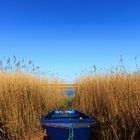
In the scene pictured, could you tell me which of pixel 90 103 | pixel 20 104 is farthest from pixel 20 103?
pixel 90 103

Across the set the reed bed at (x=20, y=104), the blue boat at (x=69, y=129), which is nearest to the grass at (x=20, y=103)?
the reed bed at (x=20, y=104)

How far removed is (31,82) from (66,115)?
5.32 feet

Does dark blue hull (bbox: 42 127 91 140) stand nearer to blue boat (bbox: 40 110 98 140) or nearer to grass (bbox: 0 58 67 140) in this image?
blue boat (bbox: 40 110 98 140)

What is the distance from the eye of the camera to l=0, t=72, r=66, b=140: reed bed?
23.1 feet

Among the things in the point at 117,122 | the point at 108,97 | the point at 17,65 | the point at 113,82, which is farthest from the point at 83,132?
the point at 17,65

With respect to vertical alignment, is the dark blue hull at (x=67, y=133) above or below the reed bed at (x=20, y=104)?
below

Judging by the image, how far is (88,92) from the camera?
940 centimetres

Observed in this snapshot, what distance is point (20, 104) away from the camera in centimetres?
755

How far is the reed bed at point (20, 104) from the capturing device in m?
7.04

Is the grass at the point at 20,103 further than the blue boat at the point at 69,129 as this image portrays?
Yes

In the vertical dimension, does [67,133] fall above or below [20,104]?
below

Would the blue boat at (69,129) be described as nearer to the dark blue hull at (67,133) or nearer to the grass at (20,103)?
the dark blue hull at (67,133)

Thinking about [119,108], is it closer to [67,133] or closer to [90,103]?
[67,133]

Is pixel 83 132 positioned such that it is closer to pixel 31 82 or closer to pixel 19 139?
pixel 19 139
